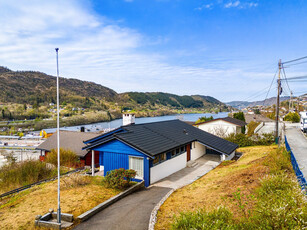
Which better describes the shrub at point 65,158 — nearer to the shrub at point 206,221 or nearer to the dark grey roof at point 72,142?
the dark grey roof at point 72,142

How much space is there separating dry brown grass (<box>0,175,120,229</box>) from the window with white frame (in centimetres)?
250

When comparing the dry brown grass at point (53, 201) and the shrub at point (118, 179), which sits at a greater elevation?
the shrub at point (118, 179)

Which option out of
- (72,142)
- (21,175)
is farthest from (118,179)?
(72,142)

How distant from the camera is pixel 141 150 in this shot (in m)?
13.7

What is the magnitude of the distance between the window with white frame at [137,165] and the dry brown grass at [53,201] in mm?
2500

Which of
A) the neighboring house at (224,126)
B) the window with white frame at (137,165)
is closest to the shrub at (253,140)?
the neighboring house at (224,126)

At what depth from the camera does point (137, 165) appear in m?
14.4

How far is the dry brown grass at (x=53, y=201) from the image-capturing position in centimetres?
881

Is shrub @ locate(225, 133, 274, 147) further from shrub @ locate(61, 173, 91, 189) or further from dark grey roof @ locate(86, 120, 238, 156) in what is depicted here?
shrub @ locate(61, 173, 91, 189)

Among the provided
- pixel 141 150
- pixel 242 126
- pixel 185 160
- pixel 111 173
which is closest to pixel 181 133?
pixel 185 160

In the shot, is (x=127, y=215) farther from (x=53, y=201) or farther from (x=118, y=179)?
(x=53, y=201)

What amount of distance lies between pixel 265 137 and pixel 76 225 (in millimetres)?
28511

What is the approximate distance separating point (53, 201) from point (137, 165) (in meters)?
5.52

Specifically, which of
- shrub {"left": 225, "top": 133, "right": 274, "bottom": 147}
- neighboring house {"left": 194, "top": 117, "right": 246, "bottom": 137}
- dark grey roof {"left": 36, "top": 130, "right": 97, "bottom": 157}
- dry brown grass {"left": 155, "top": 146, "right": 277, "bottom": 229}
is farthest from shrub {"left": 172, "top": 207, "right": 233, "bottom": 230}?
neighboring house {"left": 194, "top": 117, "right": 246, "bottom": 137}
